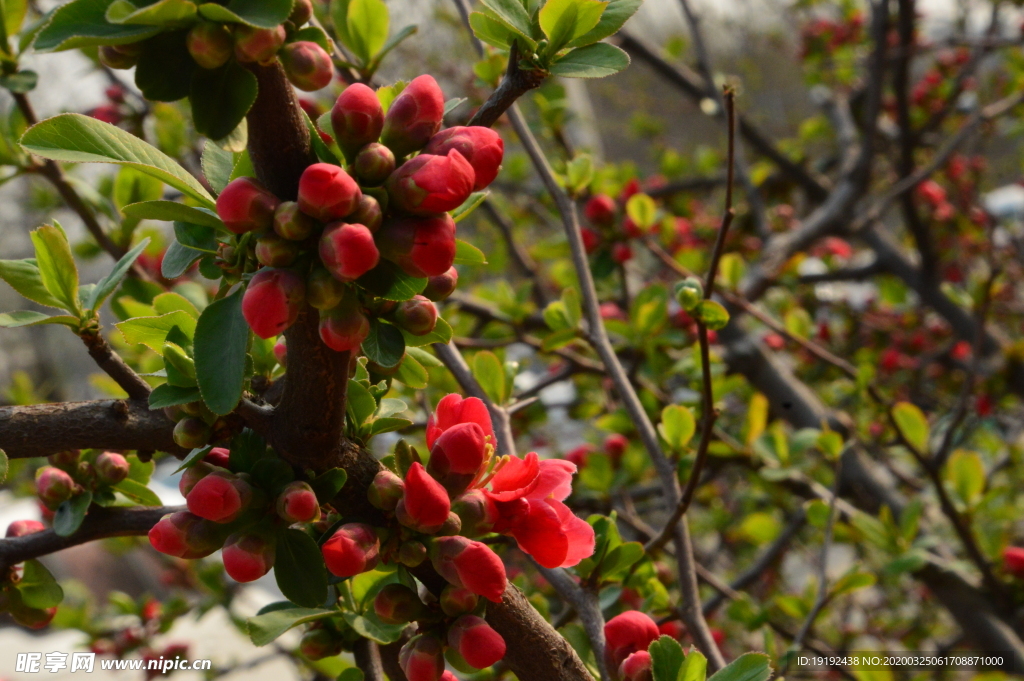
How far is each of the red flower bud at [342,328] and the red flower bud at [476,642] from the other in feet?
0.87

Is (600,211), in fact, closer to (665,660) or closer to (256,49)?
(665,660)

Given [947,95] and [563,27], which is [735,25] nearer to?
[947,95]

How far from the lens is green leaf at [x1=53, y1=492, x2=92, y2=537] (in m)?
0.77

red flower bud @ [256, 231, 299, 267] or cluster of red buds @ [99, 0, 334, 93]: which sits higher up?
cluster of red buds @ [99, 0, 334, 93]

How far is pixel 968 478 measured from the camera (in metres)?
1.68

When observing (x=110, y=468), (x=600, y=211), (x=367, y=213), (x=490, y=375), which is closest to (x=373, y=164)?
(x=367, y=213)

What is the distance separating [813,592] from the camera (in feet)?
6.27

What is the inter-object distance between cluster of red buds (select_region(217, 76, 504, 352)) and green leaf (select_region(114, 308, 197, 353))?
15cm

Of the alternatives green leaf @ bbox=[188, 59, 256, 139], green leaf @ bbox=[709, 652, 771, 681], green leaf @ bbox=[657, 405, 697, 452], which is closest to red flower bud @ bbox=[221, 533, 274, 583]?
green leaf @ bbox=[188, 59, 256, 139]

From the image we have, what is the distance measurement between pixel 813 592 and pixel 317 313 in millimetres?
1755

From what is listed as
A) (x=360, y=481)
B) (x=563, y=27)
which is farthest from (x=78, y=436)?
(x=563, y=27)

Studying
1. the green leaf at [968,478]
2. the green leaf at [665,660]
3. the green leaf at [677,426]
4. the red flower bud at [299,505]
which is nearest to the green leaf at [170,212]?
the red flower bud at [299,505]

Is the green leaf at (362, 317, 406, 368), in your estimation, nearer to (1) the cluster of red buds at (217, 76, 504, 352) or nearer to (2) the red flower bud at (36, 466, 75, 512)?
(1) the cluster of red buds at (217, 76, 504, 352)

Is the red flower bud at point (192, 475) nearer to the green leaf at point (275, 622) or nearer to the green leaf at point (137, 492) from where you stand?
the green leaf at point (275, 622)
